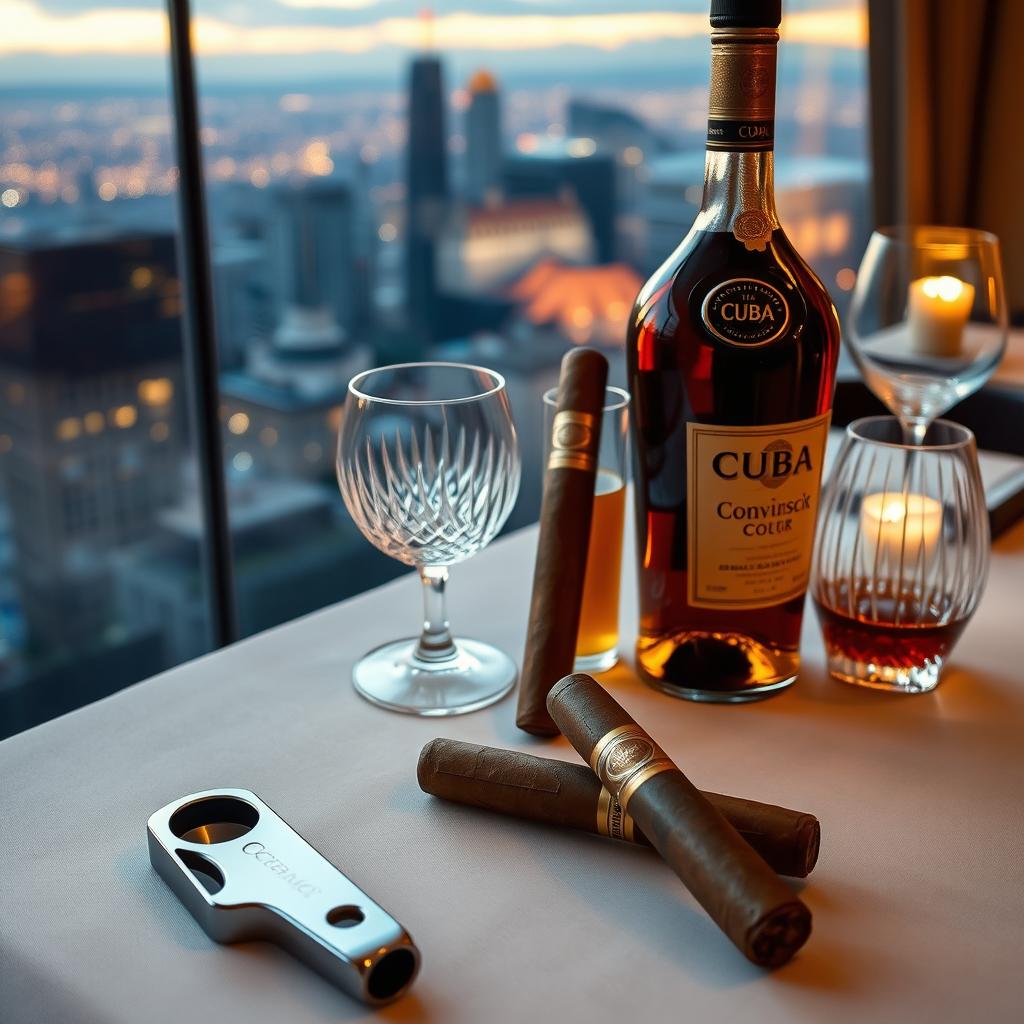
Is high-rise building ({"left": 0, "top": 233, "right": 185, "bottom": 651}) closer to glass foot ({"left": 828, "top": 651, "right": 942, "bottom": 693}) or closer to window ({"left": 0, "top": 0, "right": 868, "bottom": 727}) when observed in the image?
window ({"left": 0, "top": 0, "right": 868, "bottom": 727})

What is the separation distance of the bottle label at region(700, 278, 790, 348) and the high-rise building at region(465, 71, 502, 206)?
1.33 m

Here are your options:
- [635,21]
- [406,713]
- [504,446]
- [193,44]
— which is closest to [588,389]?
[504,446]

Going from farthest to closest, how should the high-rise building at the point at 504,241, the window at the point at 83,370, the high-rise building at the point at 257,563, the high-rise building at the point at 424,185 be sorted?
the high-rise building at the point at 504,241 → the high-rise building at the point at 424,185 → the high-rise building at the point at 257,563 → the window at the point at 83,370

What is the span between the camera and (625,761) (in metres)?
0.54

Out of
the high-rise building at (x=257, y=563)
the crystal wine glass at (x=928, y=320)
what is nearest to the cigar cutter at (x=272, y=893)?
the crystal wine glass at (x=928, y=320)

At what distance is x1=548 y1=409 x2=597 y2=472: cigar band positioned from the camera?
71cm

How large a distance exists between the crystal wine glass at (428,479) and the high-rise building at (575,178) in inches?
53.6

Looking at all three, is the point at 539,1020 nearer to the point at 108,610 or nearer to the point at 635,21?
the point at 108,610

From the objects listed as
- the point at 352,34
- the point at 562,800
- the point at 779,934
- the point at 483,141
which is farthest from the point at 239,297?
the point at 779,934

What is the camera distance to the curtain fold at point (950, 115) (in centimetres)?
204

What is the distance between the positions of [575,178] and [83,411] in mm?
1032

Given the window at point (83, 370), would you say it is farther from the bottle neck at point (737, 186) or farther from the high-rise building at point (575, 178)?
the bottle neck at point (737, 186)

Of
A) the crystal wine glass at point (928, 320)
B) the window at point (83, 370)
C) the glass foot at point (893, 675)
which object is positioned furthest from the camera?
the window at point (83, 370)

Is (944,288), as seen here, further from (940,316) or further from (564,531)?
(564,531)
